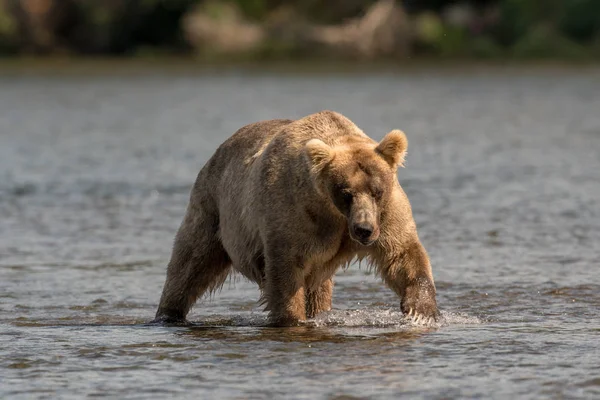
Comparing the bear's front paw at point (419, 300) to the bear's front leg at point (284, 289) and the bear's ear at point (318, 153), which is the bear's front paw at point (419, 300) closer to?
the bear's front leg at point (284, 289)

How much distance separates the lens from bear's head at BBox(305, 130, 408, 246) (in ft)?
23.8

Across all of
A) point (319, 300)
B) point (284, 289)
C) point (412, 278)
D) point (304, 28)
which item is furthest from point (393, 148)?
point (304, 28)

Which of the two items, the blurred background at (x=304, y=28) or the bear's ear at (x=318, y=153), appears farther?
the blurred background at (x=304, y=28)

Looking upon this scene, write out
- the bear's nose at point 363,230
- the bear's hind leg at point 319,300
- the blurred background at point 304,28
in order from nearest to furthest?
the bear's nose at point 363,230 < the bear's hind leg at point 319,300 < the blurred background at point 304,28

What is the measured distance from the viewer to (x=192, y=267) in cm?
874

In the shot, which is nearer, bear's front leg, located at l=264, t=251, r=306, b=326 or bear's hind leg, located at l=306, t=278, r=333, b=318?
bear's front leg, located at l=264, t=251, r=306, b=326

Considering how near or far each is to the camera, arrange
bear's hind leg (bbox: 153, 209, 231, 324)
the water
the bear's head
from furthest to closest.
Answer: bear's hind leg (bbox: 153, 209, 231, 324) < the bear's head < the water

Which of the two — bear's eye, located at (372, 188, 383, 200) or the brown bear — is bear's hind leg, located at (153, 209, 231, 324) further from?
bear's eye, located at (372, 188, 383, 200)

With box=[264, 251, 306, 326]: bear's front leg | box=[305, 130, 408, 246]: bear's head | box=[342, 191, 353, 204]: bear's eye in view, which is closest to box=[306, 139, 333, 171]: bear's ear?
box=[305, 130, 408, 246]: bear's head

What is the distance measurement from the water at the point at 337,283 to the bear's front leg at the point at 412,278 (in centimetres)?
15

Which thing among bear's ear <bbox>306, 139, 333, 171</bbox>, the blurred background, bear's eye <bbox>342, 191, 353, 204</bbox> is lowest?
bear's eye <bbox>342, 191, 353, 204</bbox>

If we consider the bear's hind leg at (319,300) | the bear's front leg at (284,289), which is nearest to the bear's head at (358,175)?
the bear's front leg at (284,289)

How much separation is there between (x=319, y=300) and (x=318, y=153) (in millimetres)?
1454

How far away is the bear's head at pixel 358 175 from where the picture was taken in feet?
23.8
